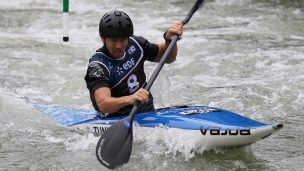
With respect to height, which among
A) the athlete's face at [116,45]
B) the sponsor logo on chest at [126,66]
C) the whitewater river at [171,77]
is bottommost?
the whitewater river at [171,77]

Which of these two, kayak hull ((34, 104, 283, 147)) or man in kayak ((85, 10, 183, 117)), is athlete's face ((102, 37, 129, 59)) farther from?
kayak hull ((34, 104, 283, 147))

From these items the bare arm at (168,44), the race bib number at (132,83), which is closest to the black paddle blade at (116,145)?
the race bib number at (132,83)

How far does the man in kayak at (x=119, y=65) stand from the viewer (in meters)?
4.22

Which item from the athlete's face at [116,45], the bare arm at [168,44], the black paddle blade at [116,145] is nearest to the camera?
the black paddle blade at [116,145]

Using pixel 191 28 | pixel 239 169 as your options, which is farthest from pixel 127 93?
pixel 191 28

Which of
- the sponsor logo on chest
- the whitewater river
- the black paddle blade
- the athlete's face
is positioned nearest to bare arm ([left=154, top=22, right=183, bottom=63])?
the sponsor logo on chest

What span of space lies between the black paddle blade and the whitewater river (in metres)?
0.31

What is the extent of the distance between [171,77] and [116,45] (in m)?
2.94

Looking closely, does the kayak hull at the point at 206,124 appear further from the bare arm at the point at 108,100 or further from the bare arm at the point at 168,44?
the bare arm at the point at 168,44

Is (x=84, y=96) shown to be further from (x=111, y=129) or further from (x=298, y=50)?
(x=298, y=50)

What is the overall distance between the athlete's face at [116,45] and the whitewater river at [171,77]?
66 cm

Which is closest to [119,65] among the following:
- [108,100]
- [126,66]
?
[126,66]

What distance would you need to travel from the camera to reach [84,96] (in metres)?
6.63

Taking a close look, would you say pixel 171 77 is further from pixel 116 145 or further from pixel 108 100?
pixel 116 145
